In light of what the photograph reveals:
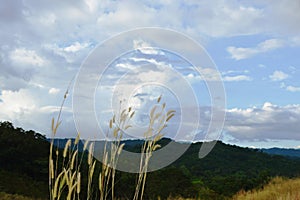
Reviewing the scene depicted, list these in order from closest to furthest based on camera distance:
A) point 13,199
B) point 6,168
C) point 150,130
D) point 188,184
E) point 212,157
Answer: point 150,130 < point 13,199 < point 188,184 < point 6,168 < point 212,157

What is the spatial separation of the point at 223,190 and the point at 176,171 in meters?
2.30

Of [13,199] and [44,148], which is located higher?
[44,148]

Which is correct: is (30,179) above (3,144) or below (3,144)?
below

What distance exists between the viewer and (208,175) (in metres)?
26.2

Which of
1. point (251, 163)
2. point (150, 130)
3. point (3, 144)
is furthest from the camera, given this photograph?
point (251, 163)

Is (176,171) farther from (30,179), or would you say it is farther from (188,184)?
(30,179)

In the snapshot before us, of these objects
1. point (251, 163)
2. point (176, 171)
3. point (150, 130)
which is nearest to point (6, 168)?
point (176, 171)

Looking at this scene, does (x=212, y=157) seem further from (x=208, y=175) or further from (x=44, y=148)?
(x=44, y=148)

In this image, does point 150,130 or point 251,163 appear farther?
point 251,163

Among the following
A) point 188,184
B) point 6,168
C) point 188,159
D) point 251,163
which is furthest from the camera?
point 251,163

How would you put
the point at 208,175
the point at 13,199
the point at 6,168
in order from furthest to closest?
the point at 208,175, the point at 6,168, the point at 13,199

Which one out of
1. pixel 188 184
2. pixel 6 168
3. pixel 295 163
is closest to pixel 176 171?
pixel 188 184

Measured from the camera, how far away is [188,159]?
2828cm

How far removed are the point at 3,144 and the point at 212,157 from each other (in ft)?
60.2
